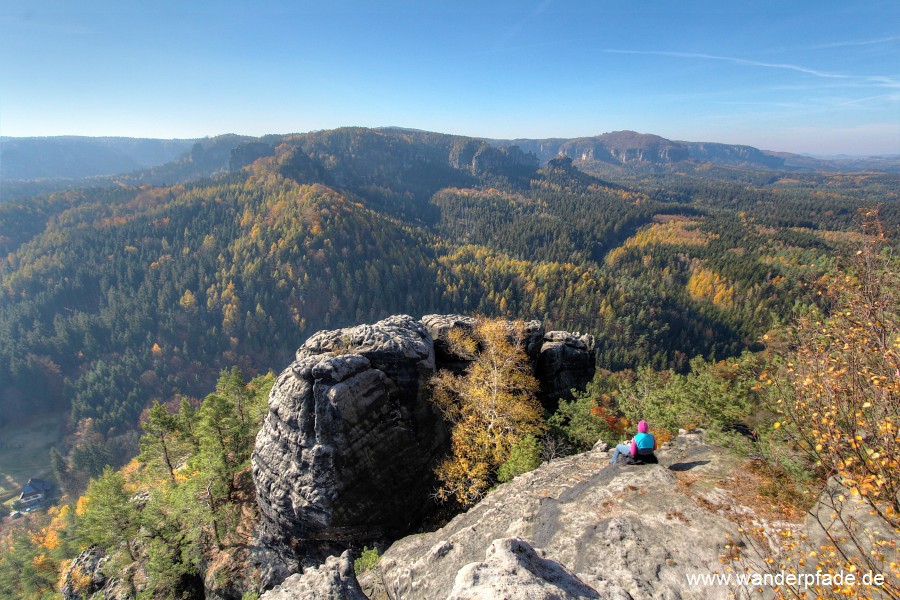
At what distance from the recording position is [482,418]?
25625 millimetres

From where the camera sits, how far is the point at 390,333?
26.8m

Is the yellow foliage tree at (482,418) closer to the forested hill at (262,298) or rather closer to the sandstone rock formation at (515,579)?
the sandstone rock formation at (515,579)

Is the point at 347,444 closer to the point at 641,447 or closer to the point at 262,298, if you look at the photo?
the point at 641,447

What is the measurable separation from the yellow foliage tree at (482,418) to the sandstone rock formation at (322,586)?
931 centimetres

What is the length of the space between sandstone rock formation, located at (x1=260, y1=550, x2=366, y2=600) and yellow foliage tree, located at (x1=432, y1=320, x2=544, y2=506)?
9.31m

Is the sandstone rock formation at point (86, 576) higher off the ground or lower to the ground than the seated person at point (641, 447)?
lower

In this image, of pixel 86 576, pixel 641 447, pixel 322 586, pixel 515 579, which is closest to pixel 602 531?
pixel 641 447

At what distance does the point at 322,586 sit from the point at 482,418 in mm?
14087

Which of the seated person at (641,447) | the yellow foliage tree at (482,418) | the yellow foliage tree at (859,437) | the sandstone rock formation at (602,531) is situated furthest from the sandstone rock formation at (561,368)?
the yellow foliage tree at (859,437)

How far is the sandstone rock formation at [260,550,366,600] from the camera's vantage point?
43.3ft

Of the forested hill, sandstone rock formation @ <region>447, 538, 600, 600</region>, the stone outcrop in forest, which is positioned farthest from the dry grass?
sandstone rock formation @ <region>447, 538, 600, 600</region>

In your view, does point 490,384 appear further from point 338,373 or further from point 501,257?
point 501,257

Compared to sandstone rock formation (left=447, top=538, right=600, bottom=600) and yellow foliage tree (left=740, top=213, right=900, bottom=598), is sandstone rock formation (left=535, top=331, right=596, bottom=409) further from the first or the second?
sandstone rock formation (left=447, top=538, right=600, bottom=600)

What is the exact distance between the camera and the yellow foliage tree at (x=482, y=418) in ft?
76.9
